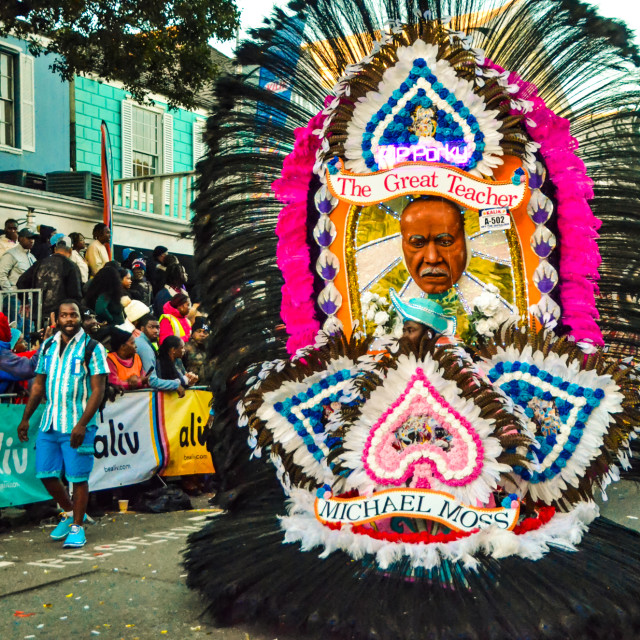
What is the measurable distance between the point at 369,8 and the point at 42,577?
12.0 ft

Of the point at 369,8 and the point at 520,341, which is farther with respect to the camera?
the point at 369,8

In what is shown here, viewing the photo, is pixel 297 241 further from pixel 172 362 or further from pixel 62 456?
pixel 172 362

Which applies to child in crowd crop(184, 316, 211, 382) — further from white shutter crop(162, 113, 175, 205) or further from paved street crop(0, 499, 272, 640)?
white shutter crop(162, 113, 175, 205)

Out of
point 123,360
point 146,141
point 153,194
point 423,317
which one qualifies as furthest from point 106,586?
point 146,141

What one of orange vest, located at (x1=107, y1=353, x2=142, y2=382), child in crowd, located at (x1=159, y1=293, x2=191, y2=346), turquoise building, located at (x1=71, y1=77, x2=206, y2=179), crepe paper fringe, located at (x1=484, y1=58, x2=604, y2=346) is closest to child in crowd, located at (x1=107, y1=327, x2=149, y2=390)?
orange vest, located at (x1=107, y1=353, x2=142, y2=382)

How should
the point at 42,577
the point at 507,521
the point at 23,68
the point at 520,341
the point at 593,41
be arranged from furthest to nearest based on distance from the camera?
the point at 23,68
the point at 42,577
the point at 593,41
the point at 520,341
the point at 507,521

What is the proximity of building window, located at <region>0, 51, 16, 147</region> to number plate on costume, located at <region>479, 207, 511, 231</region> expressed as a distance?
12.6m

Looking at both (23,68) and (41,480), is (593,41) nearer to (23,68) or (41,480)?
(41,480)

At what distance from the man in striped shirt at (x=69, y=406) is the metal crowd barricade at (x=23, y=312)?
195cm

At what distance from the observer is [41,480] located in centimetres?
691

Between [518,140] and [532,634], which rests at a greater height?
[518,140]

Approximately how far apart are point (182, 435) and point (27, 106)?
364 inches

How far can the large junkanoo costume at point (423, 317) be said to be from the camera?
4055 millimetres

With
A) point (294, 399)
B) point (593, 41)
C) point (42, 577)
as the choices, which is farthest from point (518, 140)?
point (42, 577)
